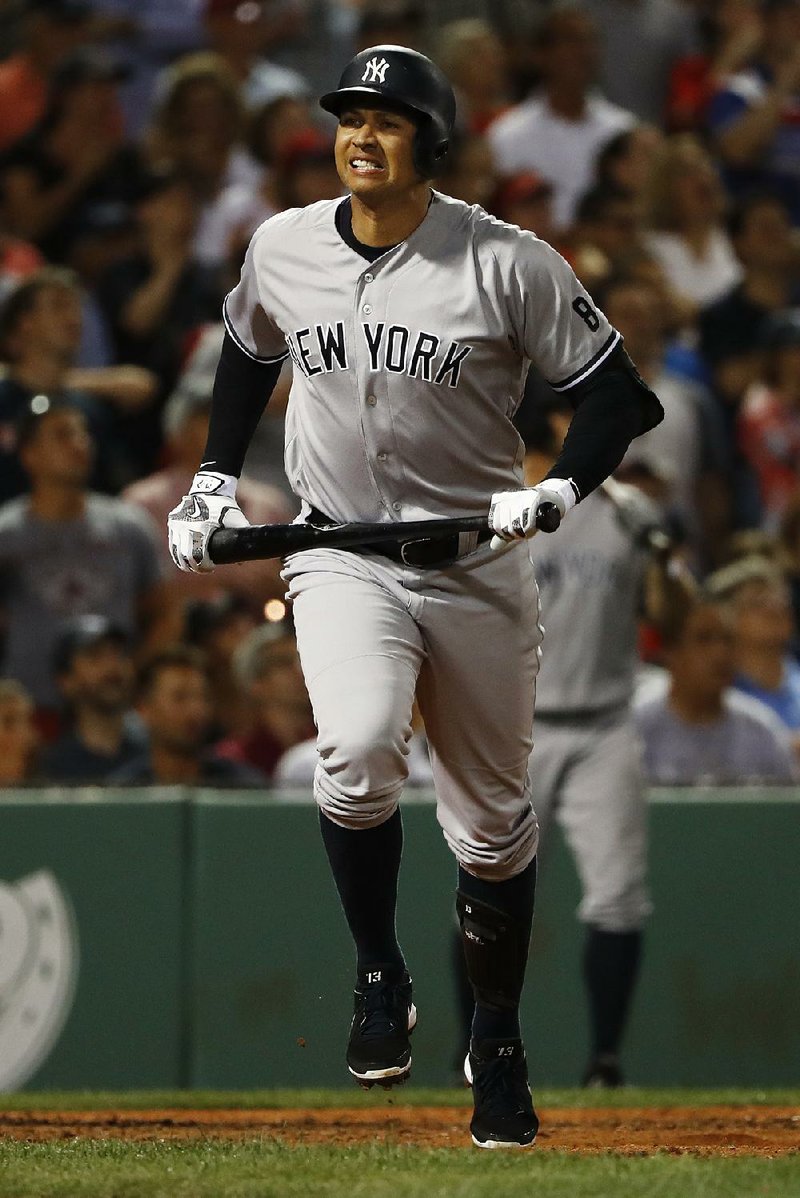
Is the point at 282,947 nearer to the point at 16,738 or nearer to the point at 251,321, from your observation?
the point at 16,738

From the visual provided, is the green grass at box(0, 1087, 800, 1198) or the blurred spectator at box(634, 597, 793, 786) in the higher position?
the green grass at box(0, 1087, 800, 1198)

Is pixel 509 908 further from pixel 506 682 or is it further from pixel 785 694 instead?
pixel 785 694

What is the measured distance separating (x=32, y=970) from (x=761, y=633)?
3035mm

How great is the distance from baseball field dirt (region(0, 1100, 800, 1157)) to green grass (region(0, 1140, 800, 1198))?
287mm

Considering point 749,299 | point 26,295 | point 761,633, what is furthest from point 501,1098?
point 749,299

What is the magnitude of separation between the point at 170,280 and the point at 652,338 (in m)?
2.04

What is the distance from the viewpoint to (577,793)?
6.91m

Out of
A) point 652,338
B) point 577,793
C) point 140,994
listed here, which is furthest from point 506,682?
point 652,338

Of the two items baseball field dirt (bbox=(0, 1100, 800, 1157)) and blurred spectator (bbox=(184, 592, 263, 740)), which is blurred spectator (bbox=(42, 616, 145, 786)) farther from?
baseball field dirt (bbox=(0, 1100, 800, 1157))

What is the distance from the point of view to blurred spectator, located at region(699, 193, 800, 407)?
10.3m

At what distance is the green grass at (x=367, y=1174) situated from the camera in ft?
12.4

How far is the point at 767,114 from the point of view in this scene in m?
11.3

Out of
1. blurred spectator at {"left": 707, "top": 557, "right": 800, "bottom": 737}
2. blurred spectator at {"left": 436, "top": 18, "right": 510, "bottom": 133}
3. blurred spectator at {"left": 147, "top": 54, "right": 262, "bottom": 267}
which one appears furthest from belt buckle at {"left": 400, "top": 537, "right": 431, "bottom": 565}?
blurred spectator at {"left": 436, "top": 18, "right": 510, "bottom": 133}

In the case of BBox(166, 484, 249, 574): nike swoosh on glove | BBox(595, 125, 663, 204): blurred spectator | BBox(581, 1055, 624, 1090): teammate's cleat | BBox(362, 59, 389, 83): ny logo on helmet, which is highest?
BBox(362, 59, 389, 83): ny logo on helmet
